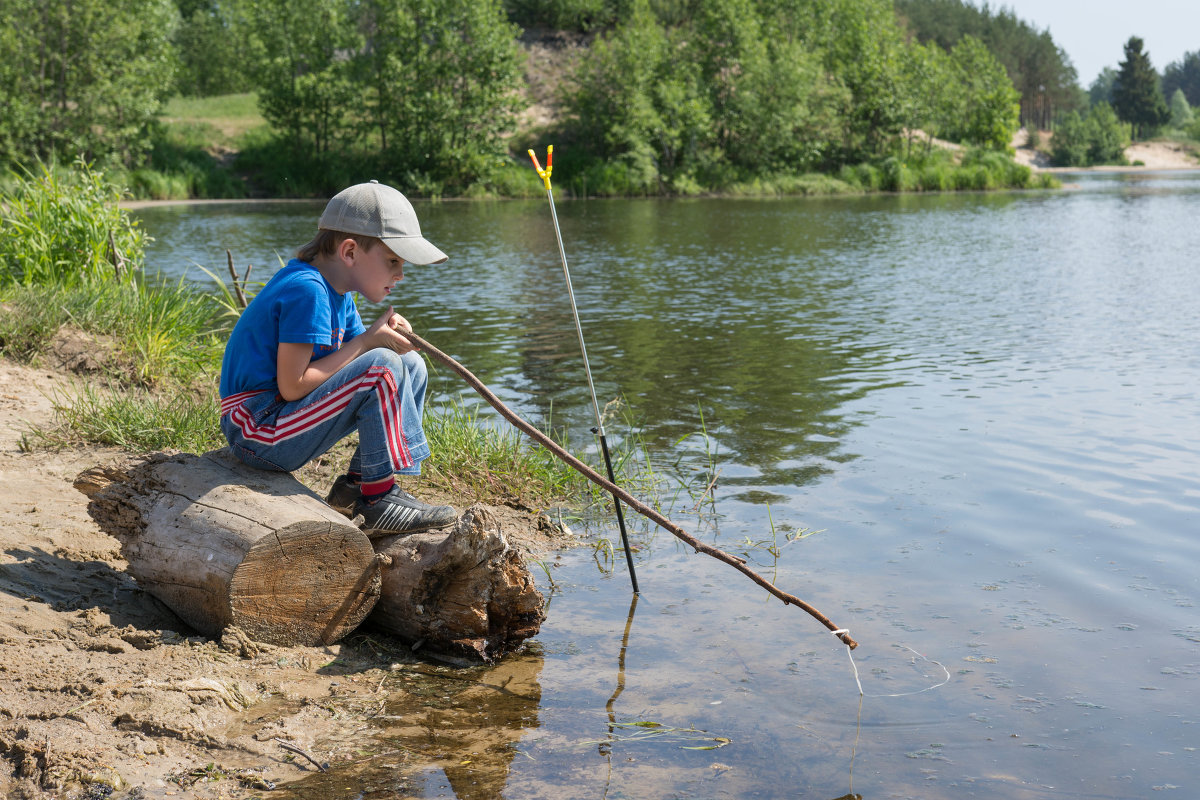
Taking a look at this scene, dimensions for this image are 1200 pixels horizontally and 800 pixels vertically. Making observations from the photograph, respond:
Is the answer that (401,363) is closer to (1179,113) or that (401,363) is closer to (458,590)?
(458,590)

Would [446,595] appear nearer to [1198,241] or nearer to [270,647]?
[270,647]

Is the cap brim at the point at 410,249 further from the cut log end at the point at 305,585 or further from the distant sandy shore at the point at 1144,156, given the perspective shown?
the distant sandy shore at the point at 1144,156

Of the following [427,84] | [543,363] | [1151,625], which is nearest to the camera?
[1151,625]

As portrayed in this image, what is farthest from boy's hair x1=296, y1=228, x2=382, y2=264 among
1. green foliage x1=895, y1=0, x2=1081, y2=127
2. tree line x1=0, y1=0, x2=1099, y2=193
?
green foliage x1=895, y1=0, x2=1081, y2=127

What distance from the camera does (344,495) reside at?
4.23 meters

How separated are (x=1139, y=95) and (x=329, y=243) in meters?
106

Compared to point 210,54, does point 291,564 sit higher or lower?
lower

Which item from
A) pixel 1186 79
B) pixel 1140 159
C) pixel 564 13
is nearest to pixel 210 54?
pixel 564 13

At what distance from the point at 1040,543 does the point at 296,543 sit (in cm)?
387

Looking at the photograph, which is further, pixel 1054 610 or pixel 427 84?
pixel 427 84

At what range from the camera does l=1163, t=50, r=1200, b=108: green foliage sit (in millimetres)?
138375

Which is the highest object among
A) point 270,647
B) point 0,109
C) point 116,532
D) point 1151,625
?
point 0,109

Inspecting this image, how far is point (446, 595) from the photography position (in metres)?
4.00

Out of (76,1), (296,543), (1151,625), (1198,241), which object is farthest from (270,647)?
(76,1)
